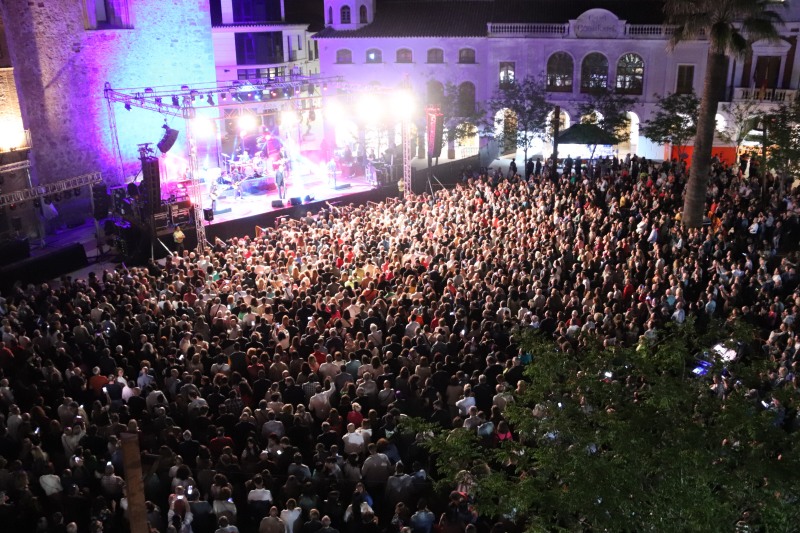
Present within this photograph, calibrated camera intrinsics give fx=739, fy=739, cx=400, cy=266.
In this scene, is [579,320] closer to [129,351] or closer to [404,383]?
[404,383]

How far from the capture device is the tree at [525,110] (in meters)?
34.9

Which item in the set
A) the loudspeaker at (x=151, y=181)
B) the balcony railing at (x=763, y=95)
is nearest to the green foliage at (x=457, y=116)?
the balcony railing at (x=763, y=95)

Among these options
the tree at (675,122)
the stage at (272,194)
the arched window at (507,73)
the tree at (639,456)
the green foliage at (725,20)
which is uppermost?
the green foliage at (725,20)

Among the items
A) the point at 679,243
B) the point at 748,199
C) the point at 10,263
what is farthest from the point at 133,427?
the point at 748,199

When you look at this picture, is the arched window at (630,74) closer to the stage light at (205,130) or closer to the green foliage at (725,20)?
the green foliage at (725,20)

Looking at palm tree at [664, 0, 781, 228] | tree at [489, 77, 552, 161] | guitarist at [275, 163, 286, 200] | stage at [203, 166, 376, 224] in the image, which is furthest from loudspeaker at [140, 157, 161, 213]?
tree at [489, 77, 552, 161]

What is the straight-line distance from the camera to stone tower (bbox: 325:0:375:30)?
4041 centimetres

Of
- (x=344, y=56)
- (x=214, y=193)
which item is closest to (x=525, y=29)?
(x=344, y=56)

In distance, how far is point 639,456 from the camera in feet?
18.2

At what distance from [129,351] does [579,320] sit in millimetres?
7560

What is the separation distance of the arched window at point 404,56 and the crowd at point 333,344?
21088 millimetres

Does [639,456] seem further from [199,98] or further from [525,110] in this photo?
[525,110]

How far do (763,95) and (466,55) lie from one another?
14369mm

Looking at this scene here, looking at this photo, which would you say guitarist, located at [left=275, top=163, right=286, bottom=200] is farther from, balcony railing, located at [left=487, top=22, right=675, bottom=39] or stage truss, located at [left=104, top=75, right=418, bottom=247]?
balcony railing, located at [left=487, top=22, right=675, bottom=39]
